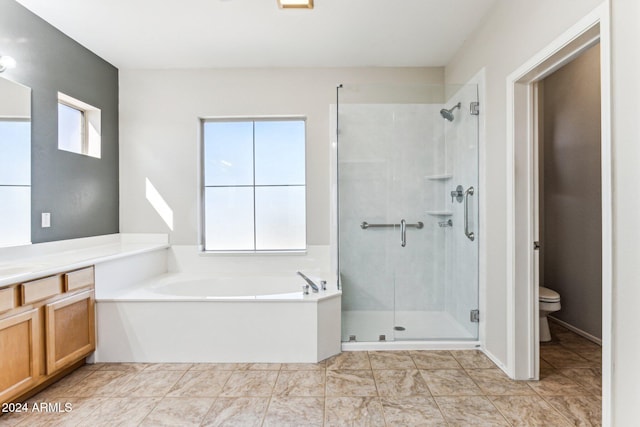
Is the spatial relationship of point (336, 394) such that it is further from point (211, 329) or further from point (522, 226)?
point (522, 226)

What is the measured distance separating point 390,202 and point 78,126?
2886mm

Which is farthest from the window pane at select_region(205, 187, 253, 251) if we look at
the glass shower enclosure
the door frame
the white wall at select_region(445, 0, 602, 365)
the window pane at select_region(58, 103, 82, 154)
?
the door frame

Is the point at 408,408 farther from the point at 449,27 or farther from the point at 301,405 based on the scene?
the point at 449,27

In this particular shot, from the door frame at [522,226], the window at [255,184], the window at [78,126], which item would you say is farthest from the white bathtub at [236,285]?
the door frame at [522,226]

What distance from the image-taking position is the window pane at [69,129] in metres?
2.89

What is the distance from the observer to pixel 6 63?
227 cm

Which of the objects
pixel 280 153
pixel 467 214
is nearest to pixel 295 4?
pixel 280 153

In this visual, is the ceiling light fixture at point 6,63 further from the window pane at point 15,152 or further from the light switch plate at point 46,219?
the light switch plate at point 46,219

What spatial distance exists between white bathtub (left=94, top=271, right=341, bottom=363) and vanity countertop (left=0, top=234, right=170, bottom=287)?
0.36m

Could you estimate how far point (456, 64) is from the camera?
3.20 meters

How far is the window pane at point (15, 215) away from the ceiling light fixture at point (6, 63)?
2.59 ft

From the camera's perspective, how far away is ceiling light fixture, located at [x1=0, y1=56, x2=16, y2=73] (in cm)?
225

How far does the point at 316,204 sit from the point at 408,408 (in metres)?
2.03

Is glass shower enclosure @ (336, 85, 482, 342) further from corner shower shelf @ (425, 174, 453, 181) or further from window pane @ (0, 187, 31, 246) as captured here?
window pane @ (0, 187, 31, 246)
